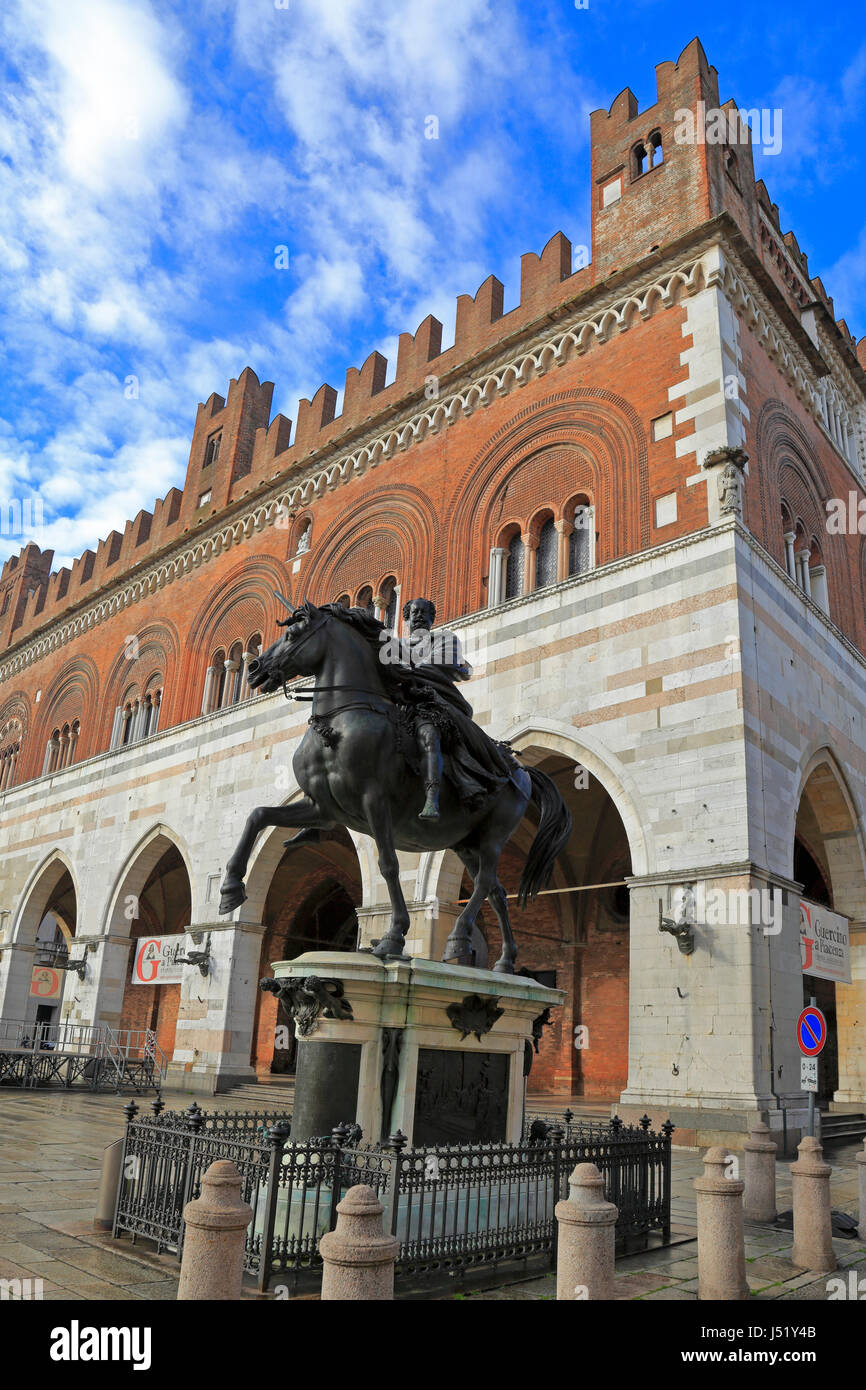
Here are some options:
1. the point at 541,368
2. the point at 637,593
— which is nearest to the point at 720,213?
the point at 541,368

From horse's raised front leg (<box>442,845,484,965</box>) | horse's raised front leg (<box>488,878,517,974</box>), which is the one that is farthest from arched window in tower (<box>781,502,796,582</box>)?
horse's raised front leg (<box>442,845,484,965</box>)

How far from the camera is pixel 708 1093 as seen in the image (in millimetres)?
11984

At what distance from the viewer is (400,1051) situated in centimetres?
602

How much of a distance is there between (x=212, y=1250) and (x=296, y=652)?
12.5 ft

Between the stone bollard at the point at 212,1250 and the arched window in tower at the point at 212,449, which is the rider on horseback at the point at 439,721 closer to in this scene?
the stone bollard at the point at 212,1250

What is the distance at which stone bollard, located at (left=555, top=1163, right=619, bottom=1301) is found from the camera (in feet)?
14.1

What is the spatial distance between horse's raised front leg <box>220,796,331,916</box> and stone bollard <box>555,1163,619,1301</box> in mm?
2749

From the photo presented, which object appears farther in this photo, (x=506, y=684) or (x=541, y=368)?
(x=541, y=368)

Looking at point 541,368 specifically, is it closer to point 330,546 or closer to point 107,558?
point 330,546

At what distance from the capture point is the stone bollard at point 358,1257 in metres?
3.56

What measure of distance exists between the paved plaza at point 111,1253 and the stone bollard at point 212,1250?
0.98 m

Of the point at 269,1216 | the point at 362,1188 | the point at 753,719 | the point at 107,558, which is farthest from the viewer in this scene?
the point at 107,558

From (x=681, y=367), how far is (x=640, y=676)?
17.2 feet

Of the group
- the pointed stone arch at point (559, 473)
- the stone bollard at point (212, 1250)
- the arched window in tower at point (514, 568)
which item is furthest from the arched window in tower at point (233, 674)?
the stone bollard at point (212, 1250)
